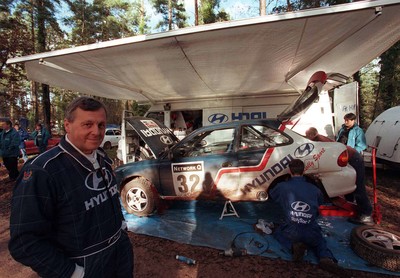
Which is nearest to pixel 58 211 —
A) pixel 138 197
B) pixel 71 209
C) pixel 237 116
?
pixel 71 209

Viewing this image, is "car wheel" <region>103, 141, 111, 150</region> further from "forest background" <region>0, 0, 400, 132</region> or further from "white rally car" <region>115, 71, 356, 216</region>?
"white rally car" <region>115, 71, 356, 216</region>

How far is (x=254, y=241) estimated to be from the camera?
3527 mm

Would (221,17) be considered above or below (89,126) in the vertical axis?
above

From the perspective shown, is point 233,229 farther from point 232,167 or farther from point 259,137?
point 259,137

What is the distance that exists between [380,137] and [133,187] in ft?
23.7

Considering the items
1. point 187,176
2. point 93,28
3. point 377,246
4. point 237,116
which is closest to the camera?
point 377,246

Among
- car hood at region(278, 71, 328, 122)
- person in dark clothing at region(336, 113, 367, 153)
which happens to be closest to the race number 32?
car hood at region(278, 71, 328, 122)

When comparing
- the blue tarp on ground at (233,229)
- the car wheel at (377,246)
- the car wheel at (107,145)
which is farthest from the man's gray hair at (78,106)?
the car wheel at (107,145)

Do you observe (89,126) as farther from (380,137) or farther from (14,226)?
(380,137)

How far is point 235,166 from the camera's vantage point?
396 cm

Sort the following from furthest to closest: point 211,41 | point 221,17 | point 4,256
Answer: point 221,17 → point 211,41 → point 4,256

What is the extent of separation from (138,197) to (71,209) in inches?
132

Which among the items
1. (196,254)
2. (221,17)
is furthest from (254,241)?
(221,17)

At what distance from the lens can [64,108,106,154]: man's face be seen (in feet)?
4.49
